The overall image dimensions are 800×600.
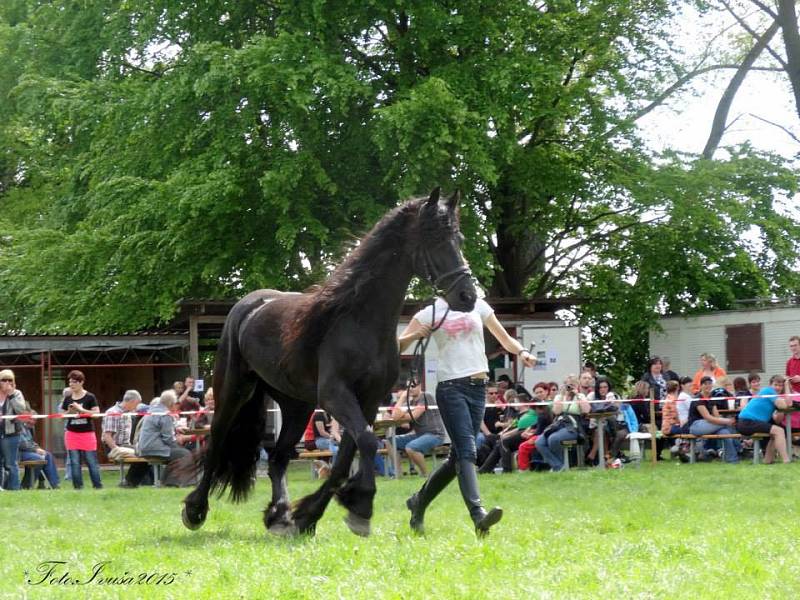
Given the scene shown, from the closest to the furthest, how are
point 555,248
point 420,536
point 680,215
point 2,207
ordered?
point 420,536
point 680,215
point 555,248
point 2,207

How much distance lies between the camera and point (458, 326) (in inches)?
329

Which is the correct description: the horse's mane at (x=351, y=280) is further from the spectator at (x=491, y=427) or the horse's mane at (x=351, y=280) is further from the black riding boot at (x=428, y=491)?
the spectator at (x=491, y=427)

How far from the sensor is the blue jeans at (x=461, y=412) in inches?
323

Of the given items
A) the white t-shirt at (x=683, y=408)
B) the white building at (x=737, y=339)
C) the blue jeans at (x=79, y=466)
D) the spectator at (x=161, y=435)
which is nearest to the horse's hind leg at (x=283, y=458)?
the spectator at (x=161, y=435)

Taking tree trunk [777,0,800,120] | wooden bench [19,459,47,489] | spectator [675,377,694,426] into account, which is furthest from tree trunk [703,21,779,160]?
wooden bench [19,459,47,489]

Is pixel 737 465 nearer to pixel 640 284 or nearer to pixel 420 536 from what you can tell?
pixel 420 536

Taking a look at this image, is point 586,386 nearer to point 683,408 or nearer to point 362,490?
point 683,408

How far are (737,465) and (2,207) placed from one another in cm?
2509

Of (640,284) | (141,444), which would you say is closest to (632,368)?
(640,284)

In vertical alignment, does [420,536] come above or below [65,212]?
below

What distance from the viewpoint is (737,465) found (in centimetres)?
1717

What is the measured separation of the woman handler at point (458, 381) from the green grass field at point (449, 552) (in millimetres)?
372

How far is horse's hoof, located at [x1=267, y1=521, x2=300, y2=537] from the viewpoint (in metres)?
8.39

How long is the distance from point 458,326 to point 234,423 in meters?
2.46
